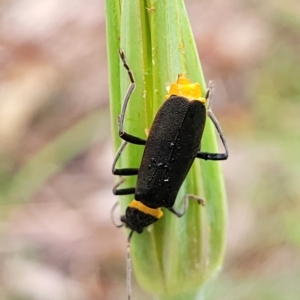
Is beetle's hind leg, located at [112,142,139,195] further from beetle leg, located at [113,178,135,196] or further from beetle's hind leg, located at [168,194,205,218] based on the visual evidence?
beetle's hind leg, located at [168,194,205,218]

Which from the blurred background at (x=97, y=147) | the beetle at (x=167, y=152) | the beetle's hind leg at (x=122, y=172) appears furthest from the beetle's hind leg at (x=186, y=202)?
the blurred background at (x=97, y=147)

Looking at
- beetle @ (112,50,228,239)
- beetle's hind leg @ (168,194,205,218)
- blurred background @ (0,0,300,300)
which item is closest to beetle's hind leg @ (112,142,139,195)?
beetle @ (112,50,228,239)

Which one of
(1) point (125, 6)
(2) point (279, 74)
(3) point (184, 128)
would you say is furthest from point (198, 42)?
(1) point (125, 6)

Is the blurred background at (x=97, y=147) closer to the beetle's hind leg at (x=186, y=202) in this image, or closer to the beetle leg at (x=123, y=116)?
the beetle's hind leg at (x=186, y=202)

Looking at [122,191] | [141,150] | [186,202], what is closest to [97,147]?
[122,191]

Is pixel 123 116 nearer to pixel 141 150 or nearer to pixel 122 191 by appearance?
pixel 141 150
